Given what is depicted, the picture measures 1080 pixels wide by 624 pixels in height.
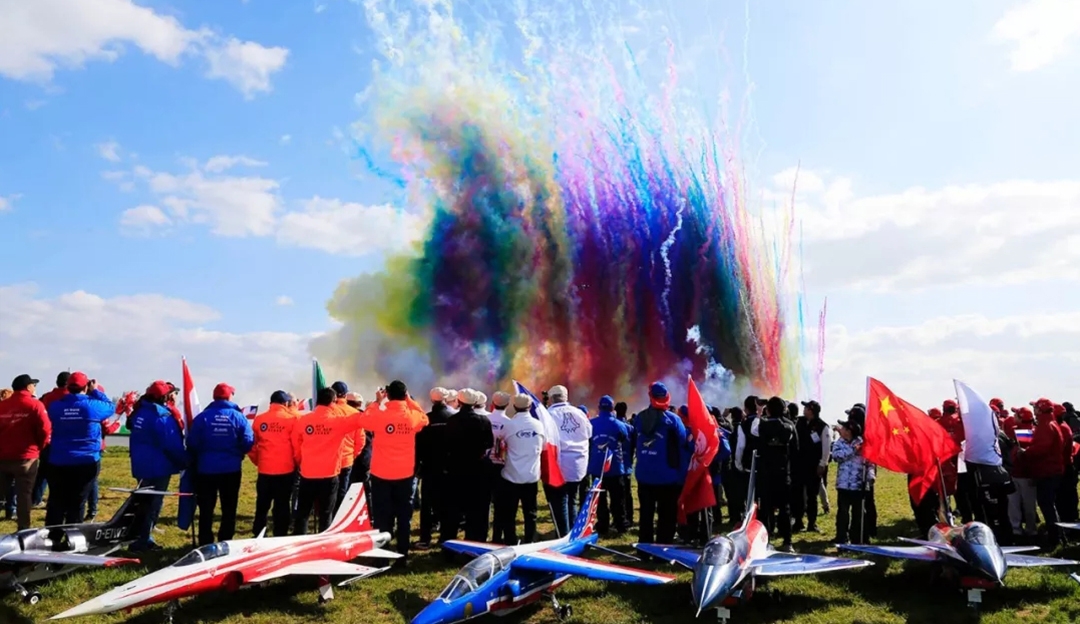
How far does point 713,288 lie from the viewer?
43438 mm

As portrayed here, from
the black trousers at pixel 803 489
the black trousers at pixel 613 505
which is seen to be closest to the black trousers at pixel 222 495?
the black trousers at pixel 613 505

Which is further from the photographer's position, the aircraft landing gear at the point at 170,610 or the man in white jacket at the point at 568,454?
the man in white jacket at the point at 568,454

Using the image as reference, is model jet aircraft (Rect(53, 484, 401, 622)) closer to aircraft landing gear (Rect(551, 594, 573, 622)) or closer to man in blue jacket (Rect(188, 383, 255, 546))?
man in blue jacket (Rect(188, 383, 255, 546))

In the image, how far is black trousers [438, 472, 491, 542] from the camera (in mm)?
10953

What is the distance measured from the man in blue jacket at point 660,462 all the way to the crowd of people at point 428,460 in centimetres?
2

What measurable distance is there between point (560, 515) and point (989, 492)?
718cm

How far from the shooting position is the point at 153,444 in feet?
35.4

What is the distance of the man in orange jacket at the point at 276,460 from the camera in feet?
34.8

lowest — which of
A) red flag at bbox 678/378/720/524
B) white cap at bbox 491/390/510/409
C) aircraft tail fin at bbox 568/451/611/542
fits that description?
aircraft tail fin at bbox 568/451/611/542

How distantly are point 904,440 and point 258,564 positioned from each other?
920cm

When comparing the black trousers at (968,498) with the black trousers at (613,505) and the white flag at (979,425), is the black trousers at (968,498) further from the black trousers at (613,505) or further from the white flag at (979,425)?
the black trousers at (613,505)

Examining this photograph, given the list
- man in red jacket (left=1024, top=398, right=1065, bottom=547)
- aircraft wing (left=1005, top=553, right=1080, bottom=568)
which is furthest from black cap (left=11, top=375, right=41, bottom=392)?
man in red jacket (left=1024, top=398, right=1065, bottom=547)

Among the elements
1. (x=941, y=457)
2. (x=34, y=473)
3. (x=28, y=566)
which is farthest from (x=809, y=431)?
(x=34, y=473)

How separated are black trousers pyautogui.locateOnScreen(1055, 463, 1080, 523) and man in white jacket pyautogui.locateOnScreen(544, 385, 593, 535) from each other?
9.03 m
